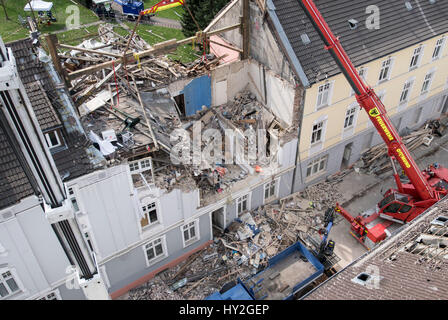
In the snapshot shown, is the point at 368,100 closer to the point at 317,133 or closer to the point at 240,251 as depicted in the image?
the point at 317,133

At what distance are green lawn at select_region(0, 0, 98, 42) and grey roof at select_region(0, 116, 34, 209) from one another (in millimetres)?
33112

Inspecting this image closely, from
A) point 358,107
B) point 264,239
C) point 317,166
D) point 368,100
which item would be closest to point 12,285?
point 264,239

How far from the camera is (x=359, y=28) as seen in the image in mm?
24547

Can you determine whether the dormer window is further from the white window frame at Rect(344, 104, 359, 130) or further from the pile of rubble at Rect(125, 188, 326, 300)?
the white window frame at Rect(344, 104, 359, 130)

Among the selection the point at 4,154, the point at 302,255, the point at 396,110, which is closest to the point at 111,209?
the point at 4,154

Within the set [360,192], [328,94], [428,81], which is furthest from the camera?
[428,81]

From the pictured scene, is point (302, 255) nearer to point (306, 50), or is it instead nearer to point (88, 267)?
point (306, 50)

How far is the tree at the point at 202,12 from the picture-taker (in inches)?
1448

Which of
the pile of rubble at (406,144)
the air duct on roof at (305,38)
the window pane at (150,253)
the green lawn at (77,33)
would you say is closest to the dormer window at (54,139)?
the window pane at (150,253)

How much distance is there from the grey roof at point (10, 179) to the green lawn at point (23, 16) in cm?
3311

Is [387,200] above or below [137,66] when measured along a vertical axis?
below

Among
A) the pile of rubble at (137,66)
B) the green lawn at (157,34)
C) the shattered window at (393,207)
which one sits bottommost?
the shattered window at (393,207)

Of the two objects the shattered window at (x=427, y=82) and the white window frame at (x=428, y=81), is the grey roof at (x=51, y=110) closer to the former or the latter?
the white window frame at (x=428, y=81)

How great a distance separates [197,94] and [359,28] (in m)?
11.3
